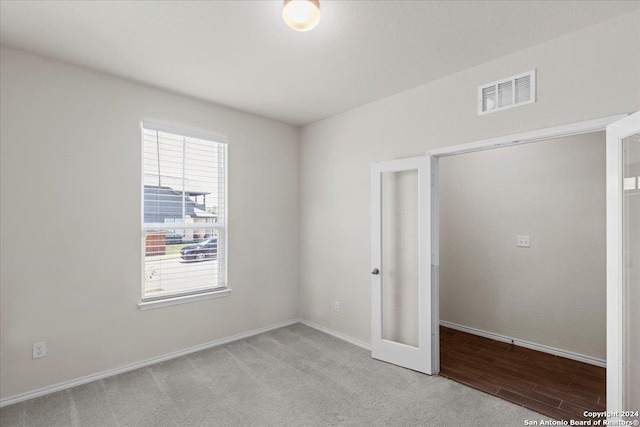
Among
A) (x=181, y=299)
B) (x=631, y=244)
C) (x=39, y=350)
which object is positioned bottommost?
(x=39, y=350)

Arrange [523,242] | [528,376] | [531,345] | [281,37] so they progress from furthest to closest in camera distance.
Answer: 1. [523,242]
2. [531,345]
3. [528,376]
4. [281,37]

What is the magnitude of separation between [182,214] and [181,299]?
892 mm

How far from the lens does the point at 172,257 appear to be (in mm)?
3441

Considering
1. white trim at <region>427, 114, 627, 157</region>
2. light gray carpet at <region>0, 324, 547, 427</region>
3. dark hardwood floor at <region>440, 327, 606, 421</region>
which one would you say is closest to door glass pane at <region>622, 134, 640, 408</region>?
white trim at <region>427, 114, 627, 157</region>

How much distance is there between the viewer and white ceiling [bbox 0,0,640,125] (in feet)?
6.77

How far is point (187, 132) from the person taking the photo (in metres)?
3.52

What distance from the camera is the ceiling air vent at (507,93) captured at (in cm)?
251

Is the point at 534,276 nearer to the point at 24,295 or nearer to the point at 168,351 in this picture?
the point at 168,351

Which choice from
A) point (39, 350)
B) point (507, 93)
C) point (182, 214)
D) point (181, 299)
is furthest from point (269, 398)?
point (507, 93)

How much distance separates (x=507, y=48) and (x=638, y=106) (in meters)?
0.93

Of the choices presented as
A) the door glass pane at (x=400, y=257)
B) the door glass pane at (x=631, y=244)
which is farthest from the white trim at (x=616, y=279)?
the door glass pane at (x=400, y=257)

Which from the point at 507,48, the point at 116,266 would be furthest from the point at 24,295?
the point at 507,48

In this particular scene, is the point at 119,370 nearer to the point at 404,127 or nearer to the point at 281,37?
the point at 281,37

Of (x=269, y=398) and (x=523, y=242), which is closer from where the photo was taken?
(x=269, y=398)
